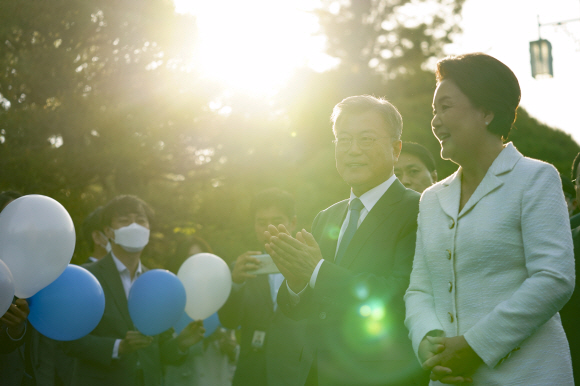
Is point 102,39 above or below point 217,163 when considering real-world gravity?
above

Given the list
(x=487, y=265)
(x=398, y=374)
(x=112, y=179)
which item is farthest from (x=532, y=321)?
(x=112, y=179)

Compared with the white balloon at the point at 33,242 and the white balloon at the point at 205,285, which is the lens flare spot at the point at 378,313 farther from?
the white balloon at the point at 205,285

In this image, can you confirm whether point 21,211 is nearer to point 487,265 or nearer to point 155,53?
point 487,265

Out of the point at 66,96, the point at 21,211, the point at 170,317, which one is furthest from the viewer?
the point at 66,96

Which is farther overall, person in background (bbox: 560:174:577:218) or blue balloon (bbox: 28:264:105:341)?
person in background (bbox: 560:174:577:218)

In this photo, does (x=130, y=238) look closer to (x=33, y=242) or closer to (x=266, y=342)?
(x=33, y=242)

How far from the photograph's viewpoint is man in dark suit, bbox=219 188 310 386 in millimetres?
4375

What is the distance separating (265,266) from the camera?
14.7 ft

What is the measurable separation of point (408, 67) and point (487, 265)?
58.2 ft

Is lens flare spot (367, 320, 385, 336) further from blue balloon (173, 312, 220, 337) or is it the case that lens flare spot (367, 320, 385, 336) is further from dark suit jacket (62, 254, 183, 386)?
blue balloon (173, 312, 220, 337)

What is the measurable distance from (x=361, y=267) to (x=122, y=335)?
2493 millimetres

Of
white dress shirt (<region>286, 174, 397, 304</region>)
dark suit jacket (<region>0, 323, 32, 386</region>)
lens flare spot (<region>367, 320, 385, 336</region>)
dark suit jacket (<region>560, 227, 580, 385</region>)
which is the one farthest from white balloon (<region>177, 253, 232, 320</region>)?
dark suit jacket (<region>560, 227, 580, 385</region>)

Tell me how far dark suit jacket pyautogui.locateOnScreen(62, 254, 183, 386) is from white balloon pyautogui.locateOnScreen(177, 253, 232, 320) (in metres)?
0.39

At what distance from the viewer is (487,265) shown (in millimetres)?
2236
